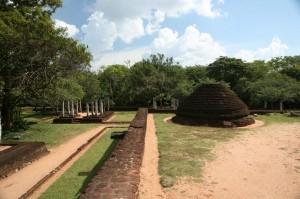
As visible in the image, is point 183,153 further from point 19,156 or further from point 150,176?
point 19,156

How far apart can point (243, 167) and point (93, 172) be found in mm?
5089

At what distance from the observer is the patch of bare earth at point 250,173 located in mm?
7152

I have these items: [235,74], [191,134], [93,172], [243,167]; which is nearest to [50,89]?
[191,134]

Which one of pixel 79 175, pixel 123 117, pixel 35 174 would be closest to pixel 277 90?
pixel 123 117

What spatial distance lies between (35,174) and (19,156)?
5.00 ft

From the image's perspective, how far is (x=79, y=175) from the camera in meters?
9.34

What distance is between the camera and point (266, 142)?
1384 cm

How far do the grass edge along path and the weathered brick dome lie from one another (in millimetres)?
9559

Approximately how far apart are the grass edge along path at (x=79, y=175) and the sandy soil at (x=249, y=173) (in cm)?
197

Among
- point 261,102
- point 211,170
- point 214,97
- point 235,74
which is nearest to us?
point 211,170

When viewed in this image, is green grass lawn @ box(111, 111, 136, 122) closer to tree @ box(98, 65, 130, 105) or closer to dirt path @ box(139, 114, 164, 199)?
tree @ box(98, 65, 130, 105)

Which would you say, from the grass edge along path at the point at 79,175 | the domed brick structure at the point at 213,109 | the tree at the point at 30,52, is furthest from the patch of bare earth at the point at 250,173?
the tree at the point at 30,52

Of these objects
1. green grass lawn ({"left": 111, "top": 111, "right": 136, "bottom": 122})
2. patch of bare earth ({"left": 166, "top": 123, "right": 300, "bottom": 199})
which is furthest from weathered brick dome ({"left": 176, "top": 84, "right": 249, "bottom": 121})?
A: patch of bare earth ({"left": 166, "top": 123, "right": 300, "bottom": 199})

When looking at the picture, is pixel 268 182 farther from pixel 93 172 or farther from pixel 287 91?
pixel 287 91
